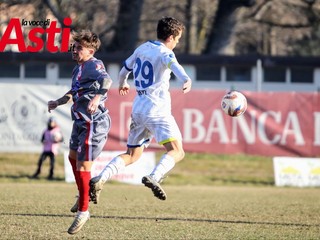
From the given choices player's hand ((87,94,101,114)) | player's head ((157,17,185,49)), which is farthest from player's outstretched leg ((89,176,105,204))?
player's head ((157,17,185,49))

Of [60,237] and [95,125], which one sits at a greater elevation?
[95,125]

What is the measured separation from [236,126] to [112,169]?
13233 millimetres

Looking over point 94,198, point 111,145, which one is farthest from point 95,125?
point 111,145

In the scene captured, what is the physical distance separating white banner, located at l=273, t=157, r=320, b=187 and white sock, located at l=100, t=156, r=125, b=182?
12.4 metres

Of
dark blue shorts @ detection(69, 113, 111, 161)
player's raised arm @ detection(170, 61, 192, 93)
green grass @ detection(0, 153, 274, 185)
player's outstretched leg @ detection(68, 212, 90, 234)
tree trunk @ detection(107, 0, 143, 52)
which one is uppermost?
tree trunk @ detection(107, 0, 143, 52)

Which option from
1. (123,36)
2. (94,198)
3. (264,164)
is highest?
(123,36)

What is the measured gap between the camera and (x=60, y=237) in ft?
25.7

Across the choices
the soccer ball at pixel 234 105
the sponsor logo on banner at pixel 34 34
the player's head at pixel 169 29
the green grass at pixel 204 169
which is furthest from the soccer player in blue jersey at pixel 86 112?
the green grass at pixel 204 169

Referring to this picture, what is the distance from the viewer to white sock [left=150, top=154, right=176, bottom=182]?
8178 millimetres

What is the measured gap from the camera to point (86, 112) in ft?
26.3

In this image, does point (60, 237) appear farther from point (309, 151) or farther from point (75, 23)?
point (75, 23)

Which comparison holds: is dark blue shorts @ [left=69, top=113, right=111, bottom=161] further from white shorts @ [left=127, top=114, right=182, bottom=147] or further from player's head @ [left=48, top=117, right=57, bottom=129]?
player's head @ [left=48, top=117, right=57, bottom=129]

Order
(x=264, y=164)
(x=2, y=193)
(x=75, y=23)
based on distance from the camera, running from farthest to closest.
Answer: (x=75, y=23) → (x=264, y=164) → (x=2, y=193)

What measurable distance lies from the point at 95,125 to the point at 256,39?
120 feet
